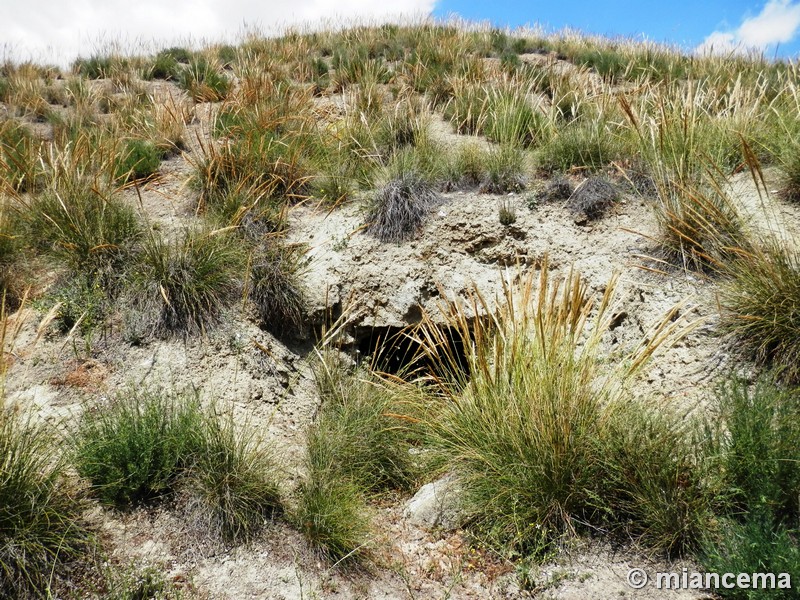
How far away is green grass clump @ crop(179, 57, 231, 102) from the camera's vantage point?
933 cm

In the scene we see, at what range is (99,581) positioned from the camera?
10.2ft

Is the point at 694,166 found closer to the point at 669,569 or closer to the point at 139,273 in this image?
the point at 669,569

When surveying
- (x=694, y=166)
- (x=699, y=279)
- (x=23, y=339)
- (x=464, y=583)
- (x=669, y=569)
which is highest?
(x=694, y=166)

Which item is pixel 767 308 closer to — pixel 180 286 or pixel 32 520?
pixel 180 286

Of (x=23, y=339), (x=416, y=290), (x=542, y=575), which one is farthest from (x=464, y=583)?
(x=23, y=339)

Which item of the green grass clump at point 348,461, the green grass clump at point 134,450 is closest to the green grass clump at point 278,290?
the green grass clump at point 348,461

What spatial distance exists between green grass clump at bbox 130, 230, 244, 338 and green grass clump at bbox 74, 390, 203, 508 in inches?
43.2

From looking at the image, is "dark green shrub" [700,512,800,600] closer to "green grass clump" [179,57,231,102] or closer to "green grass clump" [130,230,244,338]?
"green grass clump" [130,230,244,338]

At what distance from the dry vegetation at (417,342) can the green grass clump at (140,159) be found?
0.04 meters

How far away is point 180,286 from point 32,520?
2221 mm

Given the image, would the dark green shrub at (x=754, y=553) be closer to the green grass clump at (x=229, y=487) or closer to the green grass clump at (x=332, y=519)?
the green grass clump at (x=332, y=519)

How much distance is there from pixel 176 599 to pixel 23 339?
9.03ft

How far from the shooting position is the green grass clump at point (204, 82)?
9.33m

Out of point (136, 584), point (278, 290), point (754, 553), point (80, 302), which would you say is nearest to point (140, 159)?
point (80, 302)
